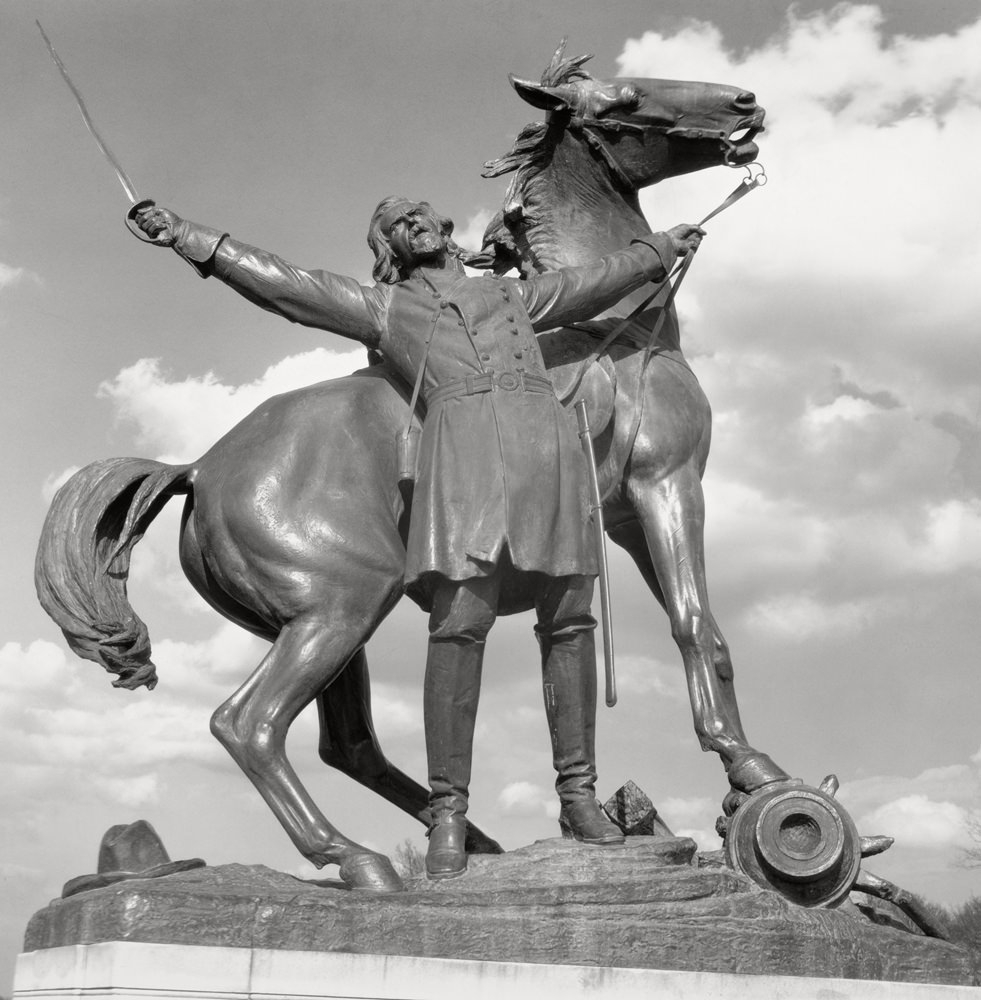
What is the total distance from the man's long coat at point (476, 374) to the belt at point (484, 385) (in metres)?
0.01

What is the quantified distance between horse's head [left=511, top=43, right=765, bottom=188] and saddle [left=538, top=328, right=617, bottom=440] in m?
1.03

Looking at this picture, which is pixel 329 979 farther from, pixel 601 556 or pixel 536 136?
pixel 536 136

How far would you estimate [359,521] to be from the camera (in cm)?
609

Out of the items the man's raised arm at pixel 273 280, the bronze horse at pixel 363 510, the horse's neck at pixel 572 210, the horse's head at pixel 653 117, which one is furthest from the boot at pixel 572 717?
the horse's head at pixel 653 117

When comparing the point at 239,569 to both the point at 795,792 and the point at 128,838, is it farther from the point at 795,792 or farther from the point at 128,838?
the point at 795,792

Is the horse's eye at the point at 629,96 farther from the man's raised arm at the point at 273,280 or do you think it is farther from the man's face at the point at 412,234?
the man's raised arm at the point at 273,280

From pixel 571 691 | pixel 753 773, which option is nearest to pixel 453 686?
pixel 571 691

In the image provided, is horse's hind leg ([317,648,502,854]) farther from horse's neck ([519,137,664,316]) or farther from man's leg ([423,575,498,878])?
horse's neck ([519,137,664,316])

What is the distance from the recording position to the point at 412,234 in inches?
260

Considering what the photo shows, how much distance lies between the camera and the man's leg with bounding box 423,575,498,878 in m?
5.95

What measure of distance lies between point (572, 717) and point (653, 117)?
3049 mm

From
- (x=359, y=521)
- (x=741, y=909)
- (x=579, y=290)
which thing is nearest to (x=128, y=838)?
(x=359, y=521)

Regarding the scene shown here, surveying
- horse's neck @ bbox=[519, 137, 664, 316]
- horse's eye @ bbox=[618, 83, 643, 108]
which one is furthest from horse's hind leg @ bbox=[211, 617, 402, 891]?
horse's eye @ bbox=[618, 83, 643, 108]

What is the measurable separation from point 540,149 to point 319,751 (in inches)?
122
